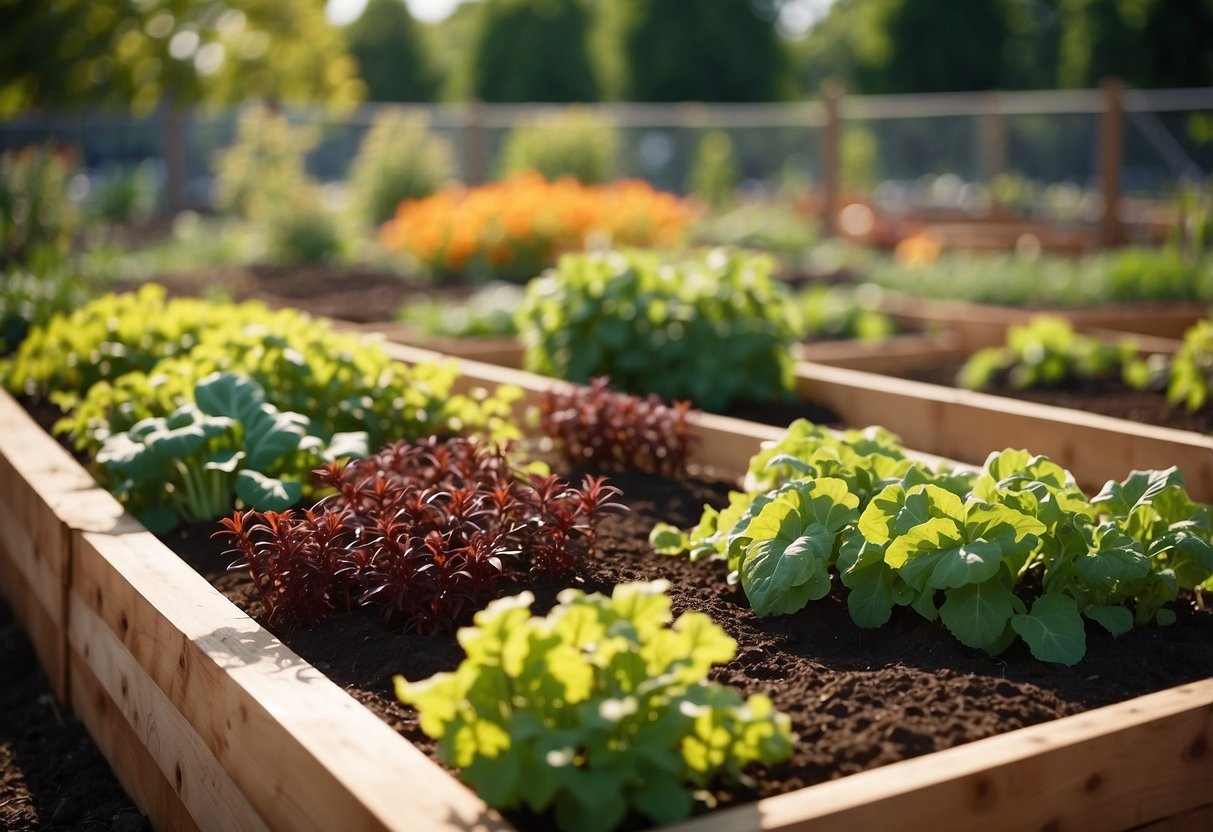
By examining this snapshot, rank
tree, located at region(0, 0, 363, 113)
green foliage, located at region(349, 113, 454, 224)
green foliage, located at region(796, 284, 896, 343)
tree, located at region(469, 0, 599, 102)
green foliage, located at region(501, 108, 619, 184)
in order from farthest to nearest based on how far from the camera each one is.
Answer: tree, located at region(469, 0, 599, 102), tree, located at region(0, 0, 363, 113), green foliage, located at region(501, 108, 619, 184), green foliage, located at region(349, 113, 454, 224), green foliage, located at region(796, 284, 896, 343)

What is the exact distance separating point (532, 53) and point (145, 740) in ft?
152

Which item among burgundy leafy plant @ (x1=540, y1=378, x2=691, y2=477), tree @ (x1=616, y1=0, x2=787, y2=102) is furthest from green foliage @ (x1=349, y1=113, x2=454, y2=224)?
tree @ (x1=616, y1=0, x2=787, y2=102)

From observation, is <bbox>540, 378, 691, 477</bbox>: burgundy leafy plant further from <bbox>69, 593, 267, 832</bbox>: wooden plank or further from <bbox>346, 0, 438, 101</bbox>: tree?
<bbox>346, 0, 438, 101</bbox>: tree

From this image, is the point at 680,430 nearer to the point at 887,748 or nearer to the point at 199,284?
the point at 887,748

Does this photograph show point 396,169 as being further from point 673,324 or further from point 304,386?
point 304,386

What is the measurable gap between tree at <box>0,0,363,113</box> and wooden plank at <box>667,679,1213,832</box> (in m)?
14.5

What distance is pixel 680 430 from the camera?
3.92 metres

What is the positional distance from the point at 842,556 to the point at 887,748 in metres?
0.62

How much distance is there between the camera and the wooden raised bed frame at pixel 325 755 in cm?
178

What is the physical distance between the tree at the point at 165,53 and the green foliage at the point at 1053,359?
12.2 m

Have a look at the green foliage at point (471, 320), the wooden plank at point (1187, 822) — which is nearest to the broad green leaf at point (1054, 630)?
the wooden plank at point (1187, 822)

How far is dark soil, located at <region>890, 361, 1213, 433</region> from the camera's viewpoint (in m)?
4.80

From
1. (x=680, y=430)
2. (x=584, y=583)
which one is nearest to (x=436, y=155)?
(x=680, y=430)

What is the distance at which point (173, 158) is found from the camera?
63.4 feet
